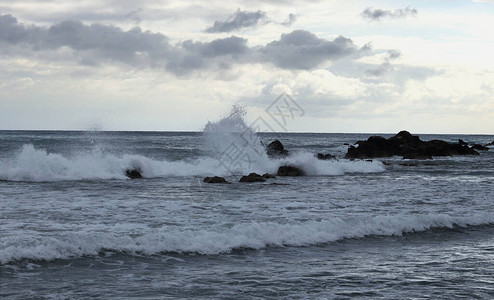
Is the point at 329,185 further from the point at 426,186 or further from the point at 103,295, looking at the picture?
the point at 103,295

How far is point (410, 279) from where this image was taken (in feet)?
25.0

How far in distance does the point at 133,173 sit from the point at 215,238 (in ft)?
53.2

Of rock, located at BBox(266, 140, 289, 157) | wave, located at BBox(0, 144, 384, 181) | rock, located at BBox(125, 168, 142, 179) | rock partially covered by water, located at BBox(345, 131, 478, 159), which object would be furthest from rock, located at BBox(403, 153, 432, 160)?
rock, located at BBox(125, 168, 142, 179)

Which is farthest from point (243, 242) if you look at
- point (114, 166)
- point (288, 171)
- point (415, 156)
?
point (415, 156)

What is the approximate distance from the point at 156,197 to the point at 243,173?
11.6 meters

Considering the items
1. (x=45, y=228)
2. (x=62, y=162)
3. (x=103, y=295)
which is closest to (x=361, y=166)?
(x=62, y=162)

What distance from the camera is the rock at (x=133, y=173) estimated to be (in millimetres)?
25092

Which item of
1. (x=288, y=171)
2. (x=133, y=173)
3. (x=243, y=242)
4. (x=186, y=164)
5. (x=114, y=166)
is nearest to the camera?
(x=243, y=242)

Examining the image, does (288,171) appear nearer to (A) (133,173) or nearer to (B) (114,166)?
(A) (133,173)

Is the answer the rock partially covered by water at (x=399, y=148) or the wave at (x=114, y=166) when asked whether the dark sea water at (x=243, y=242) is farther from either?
the rock partially covered by water at (x=399, y=148)

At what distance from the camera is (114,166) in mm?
26344

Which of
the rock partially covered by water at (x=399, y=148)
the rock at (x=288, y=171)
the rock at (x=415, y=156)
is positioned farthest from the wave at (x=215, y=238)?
the rock partially covered by water at (x=399, y=148)

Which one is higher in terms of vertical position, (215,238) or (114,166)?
(114,166)

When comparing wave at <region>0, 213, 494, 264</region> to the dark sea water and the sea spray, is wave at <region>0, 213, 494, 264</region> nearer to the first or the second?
the dark sea water
